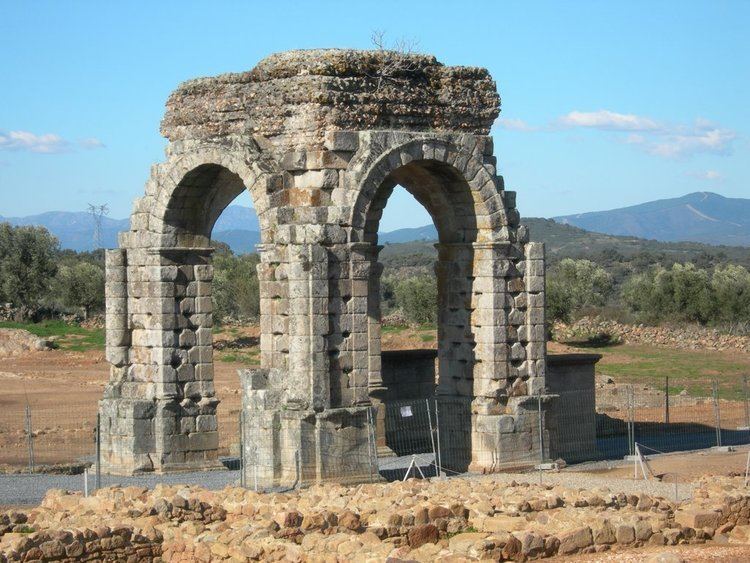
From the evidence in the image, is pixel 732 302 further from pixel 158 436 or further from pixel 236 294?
pixel 158 436

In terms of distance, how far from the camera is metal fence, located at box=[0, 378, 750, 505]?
1975 cm

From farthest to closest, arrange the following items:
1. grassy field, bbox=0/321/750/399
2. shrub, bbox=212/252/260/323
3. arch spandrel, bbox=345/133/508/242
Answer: shrub, bbox=212/252/260/323 → grassy field, bbox=0/321/750/399 → arch spandrel, bbox=345/133/508/242

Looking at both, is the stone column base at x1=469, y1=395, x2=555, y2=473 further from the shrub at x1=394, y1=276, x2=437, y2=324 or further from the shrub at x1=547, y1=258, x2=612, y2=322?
the shrub at x1=394, y1=276, x2=437, y2=324

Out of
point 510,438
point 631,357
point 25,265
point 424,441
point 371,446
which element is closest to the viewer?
point 371,446

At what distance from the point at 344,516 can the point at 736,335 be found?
3568 centimetres

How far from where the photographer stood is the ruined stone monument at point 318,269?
63.5 ft

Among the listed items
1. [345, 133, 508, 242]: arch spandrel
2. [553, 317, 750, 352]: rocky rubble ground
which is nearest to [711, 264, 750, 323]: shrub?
[553, 317, 750, 352]: rocky rubble ground

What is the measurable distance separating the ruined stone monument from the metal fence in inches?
2.5

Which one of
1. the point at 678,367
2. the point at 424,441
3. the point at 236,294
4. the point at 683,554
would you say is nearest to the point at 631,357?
the point at 678,367

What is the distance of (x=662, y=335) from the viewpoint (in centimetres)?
4700

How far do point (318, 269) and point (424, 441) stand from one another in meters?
6.17

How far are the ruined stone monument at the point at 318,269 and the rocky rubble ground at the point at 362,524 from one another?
3.01 m

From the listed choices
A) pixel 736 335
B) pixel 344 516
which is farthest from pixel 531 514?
pixel 736 335

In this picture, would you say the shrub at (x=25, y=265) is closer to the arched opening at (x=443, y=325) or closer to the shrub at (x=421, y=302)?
the shrub at (x=421, y=302)
